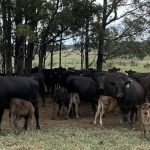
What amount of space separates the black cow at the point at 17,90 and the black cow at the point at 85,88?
189 inches

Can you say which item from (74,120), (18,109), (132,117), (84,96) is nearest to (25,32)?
(84,96)

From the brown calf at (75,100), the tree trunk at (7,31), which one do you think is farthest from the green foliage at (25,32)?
the brown calf at (75,100)

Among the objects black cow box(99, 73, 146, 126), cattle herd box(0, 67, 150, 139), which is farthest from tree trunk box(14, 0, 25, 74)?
black cow box(99, 73, 146, 126)

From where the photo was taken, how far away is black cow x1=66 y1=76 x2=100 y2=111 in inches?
725

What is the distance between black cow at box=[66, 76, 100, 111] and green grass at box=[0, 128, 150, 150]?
5.90 meters

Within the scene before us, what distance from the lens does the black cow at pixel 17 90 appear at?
12945 mm

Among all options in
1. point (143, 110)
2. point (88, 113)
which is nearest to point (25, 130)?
point (143, 110)

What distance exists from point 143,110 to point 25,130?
3275mm

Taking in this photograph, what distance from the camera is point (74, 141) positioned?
1088 centimetres

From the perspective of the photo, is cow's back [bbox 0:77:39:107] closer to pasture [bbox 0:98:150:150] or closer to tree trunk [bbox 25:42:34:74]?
pasture [bbox 0:98:150:150]

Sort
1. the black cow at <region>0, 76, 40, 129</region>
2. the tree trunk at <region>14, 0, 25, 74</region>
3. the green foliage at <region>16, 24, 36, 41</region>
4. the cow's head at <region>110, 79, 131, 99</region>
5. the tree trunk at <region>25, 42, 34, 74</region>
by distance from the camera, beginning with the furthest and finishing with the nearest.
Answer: the tree trunk at <region>25, 42, 34, 74</region>, the tree trunk at <region>14, 0, 25, 74</region>, the green foliage at <region>16, 24, 36, 41</region>, the cow's head at <region>110, 79, 131, 99</region>, the black cow at <region>0, 76, 40, 129</region>

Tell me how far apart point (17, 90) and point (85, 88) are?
5.54 meters

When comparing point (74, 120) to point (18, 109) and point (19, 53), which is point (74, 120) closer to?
point (18, 109)

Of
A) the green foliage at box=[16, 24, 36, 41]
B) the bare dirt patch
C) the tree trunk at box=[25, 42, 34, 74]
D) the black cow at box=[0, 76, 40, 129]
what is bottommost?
the bare dirt patch
